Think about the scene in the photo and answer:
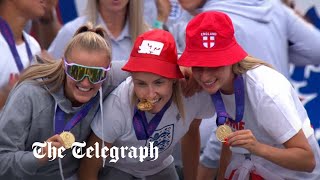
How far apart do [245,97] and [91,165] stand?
2.76ft

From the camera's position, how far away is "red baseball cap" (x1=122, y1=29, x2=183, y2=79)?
11.9 feet

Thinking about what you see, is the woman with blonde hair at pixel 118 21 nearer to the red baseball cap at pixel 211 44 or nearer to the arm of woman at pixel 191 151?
the arm of woman at pixel 191 151

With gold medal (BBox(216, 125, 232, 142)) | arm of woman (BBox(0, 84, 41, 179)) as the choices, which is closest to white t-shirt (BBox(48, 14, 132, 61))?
arm of woman (BBox(0, 84, 41, 179))

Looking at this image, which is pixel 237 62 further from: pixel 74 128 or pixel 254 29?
pixel 254 29

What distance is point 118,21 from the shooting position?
4805 millimetres

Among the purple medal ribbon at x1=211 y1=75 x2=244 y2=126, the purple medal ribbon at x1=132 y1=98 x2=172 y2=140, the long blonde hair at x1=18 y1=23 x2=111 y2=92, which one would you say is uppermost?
the long blonde hair at x1=18 y1=23 x2=111 y2=92

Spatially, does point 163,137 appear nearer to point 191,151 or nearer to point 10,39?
point 191,151

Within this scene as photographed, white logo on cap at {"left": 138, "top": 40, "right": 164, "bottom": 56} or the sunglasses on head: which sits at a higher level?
white logo on cap at {"left": 138, "top": 40, "right": 164, "bottom": 56}

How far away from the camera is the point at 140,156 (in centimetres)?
386

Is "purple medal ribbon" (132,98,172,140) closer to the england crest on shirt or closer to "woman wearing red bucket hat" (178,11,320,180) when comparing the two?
the england crest on shirt

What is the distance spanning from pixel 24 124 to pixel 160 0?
6.66 ft

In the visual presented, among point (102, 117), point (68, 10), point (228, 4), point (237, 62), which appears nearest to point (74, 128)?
point (102, 117)

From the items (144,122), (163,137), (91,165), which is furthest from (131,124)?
(91,165)

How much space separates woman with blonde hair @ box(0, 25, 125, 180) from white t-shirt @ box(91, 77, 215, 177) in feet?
0.30
